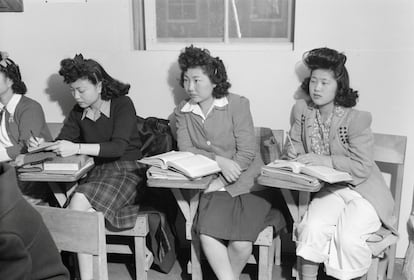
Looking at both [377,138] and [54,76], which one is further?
[54,76]

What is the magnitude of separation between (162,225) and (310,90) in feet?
3.43

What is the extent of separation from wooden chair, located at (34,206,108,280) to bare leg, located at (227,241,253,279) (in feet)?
3.20

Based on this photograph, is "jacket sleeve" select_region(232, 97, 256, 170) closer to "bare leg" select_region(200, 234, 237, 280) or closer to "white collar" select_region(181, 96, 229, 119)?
"white collar" select_region(181, 96, 229, 119)

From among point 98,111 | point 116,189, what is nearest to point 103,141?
point 98,111

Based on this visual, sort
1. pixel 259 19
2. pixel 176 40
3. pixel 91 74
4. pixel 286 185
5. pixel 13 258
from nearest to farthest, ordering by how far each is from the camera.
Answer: pixel 13 258 → pixel 286 185 → pixel 91 74 → pixel 259 19 → pixel 176 40

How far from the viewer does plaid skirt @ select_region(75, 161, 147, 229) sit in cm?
257

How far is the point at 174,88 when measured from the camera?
3.03 metres

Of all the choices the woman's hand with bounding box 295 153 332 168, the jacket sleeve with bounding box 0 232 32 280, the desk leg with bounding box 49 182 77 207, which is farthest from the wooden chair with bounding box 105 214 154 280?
the jacket sleeve with bounding box 0 232 32 280

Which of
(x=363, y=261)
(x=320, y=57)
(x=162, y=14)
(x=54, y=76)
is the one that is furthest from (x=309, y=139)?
(x=54, y=76)

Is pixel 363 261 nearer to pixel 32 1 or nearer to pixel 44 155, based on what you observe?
pixel 44 155

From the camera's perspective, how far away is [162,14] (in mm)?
3025

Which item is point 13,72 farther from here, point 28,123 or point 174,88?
point 174,88

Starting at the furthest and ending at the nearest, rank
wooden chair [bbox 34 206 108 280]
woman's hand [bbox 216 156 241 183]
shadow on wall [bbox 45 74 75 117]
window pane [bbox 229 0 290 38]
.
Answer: shadow on wall [bbox 45 74 75 117] → window pane [bbox 229 0 290 38] → woman's hand [bbox 216 156 241 183] → wooden chair [bbox 34 206 108 280]

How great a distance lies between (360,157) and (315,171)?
36cm
